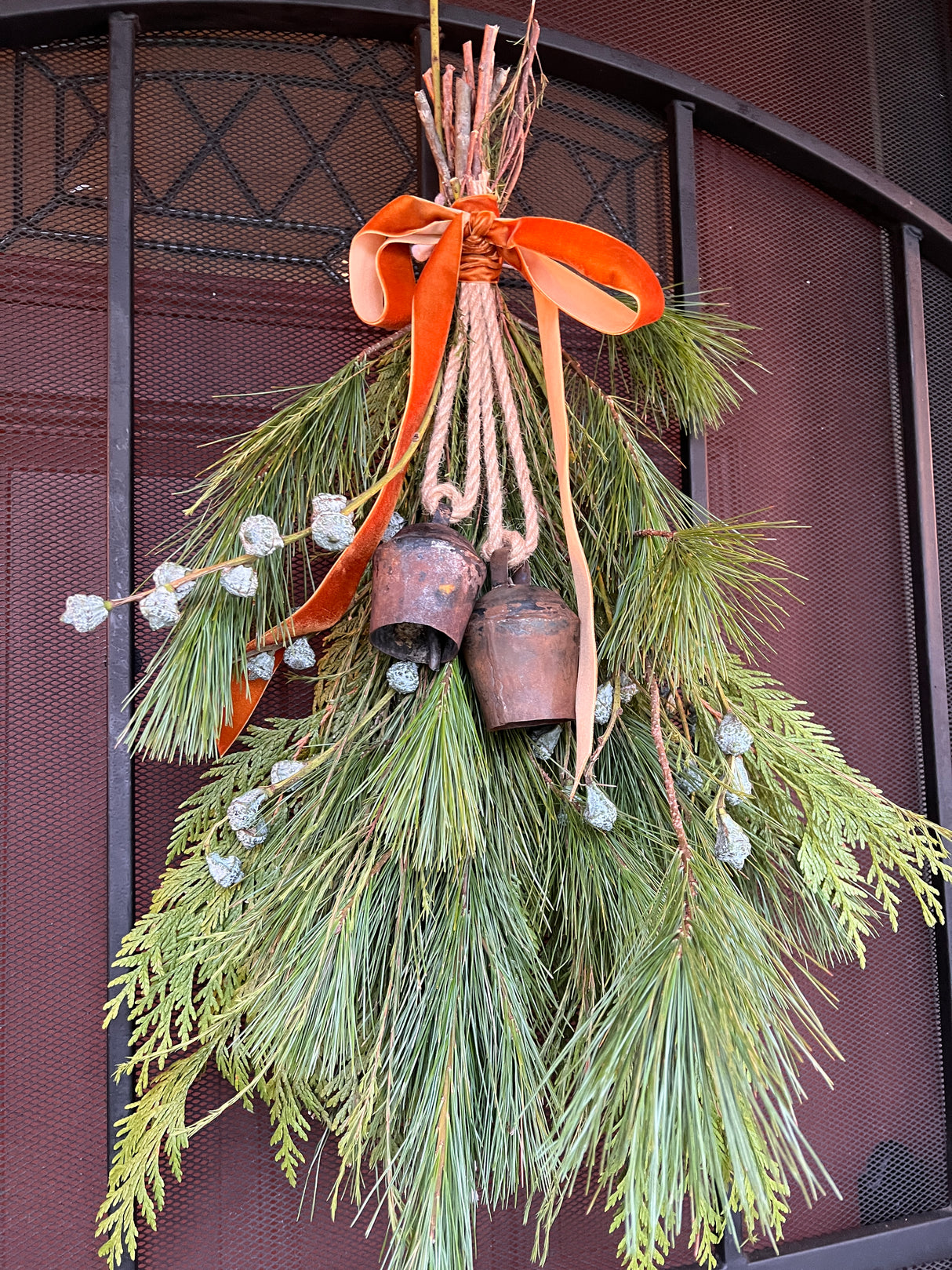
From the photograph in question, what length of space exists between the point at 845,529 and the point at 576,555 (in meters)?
0.48

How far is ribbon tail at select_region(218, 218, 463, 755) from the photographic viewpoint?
531 mm

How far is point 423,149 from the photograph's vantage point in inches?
28.9

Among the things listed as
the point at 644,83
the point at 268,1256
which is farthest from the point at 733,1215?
the point at 644,83

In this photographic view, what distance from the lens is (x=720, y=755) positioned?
0.61 metres

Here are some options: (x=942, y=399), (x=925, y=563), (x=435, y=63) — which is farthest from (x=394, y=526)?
(x=942, y=399)

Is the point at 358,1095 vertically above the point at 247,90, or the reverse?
the point at 247,90

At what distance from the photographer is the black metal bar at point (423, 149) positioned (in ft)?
2.40

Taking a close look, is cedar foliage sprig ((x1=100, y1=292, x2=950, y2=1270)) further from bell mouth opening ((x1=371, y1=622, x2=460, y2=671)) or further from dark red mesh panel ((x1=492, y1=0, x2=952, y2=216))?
dark red mesh panel ((x1=492, y1=0, x2=952, y2=216))

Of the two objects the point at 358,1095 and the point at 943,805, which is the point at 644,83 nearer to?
the point at 943,805

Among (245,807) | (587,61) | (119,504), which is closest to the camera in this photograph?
(245,807)

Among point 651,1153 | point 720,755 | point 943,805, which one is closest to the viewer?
point 651,1153

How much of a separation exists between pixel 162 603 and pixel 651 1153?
0.37 metres

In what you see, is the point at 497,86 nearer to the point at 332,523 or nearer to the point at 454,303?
the point at 454,303

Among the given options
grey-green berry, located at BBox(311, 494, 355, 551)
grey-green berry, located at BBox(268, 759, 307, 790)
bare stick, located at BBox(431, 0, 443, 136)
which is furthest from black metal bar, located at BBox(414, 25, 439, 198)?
grey-green berry, located at BBox(268, 759, 307, 790)
